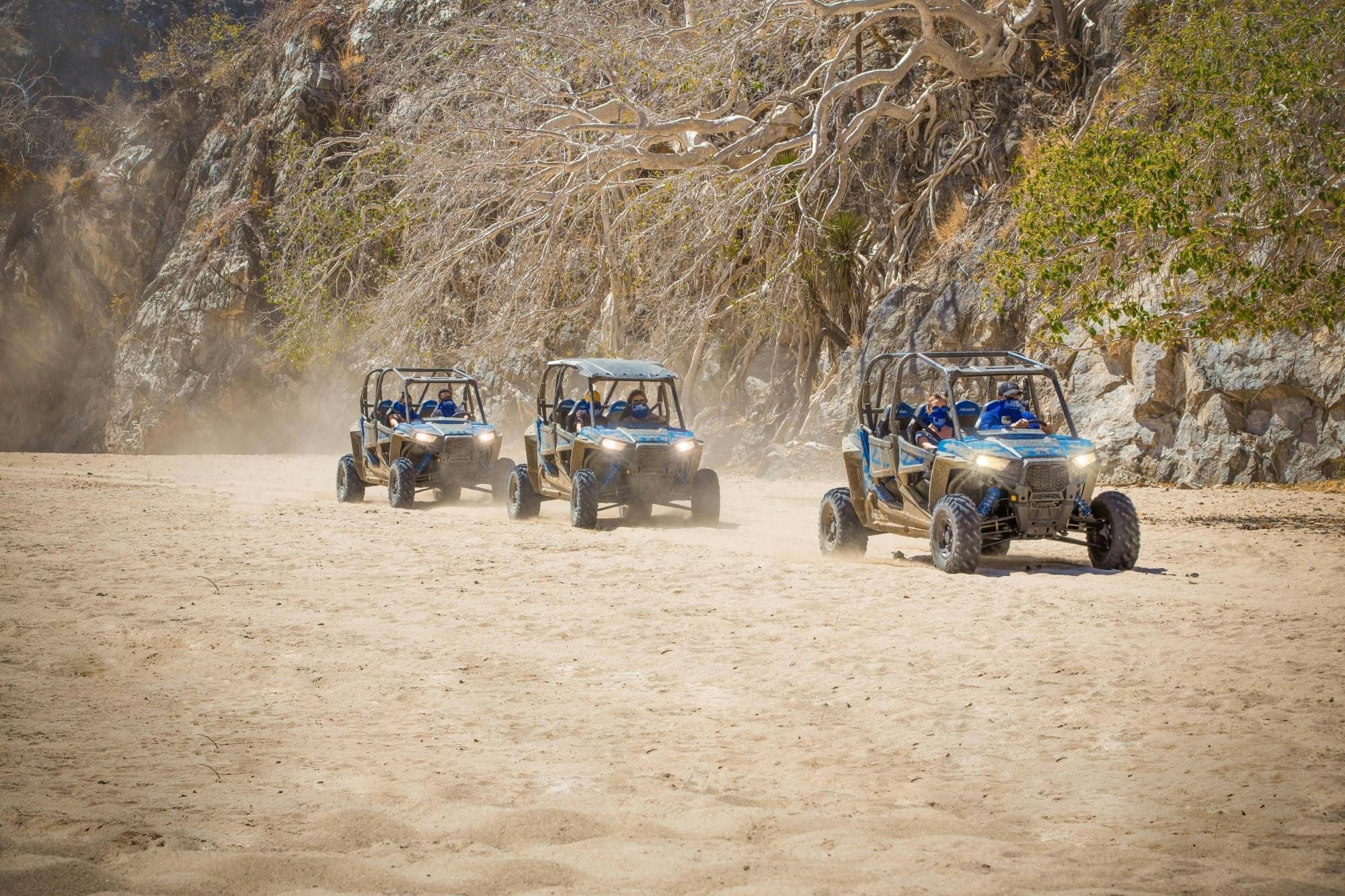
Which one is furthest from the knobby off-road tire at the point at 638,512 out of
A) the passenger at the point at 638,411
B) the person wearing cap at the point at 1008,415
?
the person wearing cap at the point at 1008,415

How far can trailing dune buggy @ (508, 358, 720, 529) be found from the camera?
11781 mm

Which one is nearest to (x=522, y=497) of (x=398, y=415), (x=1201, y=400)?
(x=398, y=415)

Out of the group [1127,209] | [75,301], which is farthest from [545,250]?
[75,301]

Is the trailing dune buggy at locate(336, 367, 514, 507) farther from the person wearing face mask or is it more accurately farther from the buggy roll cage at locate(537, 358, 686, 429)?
the person wearing face mask

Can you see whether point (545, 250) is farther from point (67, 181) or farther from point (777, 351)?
point (67, 181)

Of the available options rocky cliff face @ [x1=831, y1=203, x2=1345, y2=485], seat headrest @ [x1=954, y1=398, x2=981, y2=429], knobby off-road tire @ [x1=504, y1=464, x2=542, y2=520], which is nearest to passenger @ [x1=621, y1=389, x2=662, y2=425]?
knobby off-road tire @ [x1=504, y1=464, x2=542, y2=520]

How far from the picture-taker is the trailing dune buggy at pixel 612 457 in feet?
38.7

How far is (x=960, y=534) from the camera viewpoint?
8.25m

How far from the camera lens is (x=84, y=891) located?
123 inches

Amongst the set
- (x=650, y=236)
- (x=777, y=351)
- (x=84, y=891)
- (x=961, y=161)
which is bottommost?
(x=84, y=891)

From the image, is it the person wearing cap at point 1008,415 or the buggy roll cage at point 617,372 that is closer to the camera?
the person wearing cap at point 1008,415

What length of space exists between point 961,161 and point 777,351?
16.2ft

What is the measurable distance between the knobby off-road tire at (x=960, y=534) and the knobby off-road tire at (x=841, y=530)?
46.3 inches

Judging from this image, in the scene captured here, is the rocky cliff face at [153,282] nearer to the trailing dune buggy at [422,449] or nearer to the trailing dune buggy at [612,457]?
the trailing dune buggy at [422,449]
